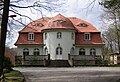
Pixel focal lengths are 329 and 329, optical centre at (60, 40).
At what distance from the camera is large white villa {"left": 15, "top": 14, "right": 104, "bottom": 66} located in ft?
211

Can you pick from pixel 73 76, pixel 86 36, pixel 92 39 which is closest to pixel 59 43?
pixel 86 36

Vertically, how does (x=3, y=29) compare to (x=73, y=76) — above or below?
above

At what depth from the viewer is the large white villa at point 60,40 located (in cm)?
6419

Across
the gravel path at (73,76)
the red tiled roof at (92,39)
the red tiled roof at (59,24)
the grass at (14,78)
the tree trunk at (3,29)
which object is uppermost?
the red tiled roof at (59,24)

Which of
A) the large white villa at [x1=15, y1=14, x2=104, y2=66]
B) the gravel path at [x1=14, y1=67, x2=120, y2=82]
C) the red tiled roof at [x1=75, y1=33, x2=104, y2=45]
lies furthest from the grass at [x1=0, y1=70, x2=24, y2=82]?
the red tiled roof at [x1=75, y1=33, x2=104, y2=45]

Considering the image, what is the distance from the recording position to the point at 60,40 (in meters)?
64.2

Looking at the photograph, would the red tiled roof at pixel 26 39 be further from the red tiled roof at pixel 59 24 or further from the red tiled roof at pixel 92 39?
the red tiled roof at pixel 92 39

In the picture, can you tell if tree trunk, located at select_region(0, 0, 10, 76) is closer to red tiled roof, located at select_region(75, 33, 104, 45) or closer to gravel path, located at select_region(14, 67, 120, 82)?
gravel path, located at select_region(14, 67, 120, 82)

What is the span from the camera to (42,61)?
5691 centimetres

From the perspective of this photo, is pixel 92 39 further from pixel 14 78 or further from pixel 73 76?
pixel 14 78

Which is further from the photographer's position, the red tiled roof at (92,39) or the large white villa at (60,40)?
the red tiled roof at (92,39)

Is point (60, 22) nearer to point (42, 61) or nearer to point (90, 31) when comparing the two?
point (90, 31)

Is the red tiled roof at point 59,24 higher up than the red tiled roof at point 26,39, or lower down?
higher up

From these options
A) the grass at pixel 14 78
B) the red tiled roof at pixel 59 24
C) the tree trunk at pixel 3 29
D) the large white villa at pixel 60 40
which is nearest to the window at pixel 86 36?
the large white villa at pixel 60 40
